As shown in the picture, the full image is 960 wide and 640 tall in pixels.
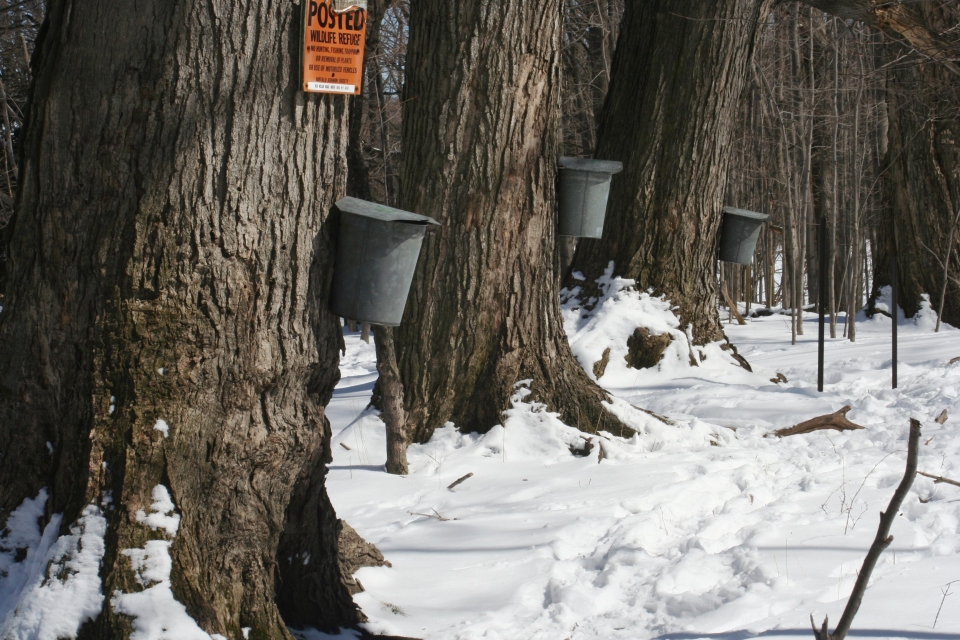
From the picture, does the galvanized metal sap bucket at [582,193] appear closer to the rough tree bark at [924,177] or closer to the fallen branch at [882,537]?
the fallen branch at [882,537]

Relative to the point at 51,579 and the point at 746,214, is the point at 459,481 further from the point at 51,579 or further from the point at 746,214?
the point at 746,214

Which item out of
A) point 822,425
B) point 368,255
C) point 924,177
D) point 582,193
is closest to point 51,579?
point 368,255

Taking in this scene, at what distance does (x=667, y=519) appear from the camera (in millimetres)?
3469

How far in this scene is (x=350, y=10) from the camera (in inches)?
89.7

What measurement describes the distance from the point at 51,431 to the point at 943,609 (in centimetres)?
248

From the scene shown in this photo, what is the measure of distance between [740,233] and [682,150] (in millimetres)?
833

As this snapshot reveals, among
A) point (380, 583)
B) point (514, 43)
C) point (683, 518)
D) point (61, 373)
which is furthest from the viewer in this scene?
point (514, 43)

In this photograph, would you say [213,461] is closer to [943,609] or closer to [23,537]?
[23,537]

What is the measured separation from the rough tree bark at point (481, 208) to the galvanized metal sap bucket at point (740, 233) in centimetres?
258

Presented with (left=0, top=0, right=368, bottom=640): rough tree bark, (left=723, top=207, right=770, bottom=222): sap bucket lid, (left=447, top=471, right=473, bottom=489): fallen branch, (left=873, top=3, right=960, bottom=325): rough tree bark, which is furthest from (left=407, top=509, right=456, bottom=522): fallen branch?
(left=873, top=3, right=960, bottom=325): rough tree bark

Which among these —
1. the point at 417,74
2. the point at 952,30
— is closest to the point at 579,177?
the point at 417,74

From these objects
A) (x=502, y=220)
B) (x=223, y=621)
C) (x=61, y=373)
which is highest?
(x=502, y=220)

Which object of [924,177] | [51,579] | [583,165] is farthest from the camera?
[924,177]

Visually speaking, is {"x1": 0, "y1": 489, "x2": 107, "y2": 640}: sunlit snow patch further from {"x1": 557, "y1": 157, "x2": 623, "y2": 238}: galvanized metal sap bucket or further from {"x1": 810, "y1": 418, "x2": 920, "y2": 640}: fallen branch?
{"x1": 557, "y1": 157, "x2": 623, "y2": 238}: galvanized metal sap bucket
